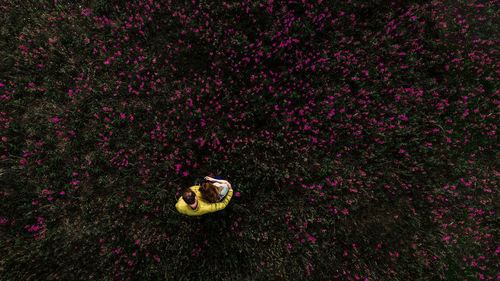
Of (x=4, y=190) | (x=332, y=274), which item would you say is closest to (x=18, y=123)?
(x=4, y=190)

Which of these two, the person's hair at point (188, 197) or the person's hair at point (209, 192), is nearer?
the person's hair at point (188, 197)

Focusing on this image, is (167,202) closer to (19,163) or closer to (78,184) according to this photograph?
(78,184)

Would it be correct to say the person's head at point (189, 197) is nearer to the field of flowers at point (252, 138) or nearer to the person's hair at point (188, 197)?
the person's hair at point (188, 197)

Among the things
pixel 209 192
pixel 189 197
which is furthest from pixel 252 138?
pixel 189 197

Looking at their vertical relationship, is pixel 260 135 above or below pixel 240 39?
below

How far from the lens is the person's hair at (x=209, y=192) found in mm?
3311

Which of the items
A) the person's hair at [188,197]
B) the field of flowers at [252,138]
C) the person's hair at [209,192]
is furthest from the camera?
the field of flowers at [252,138]

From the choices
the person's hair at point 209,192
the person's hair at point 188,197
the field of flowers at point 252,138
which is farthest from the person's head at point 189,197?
the field of flowers at point 252,138

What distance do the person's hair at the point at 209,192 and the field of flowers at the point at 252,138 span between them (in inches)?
48.5

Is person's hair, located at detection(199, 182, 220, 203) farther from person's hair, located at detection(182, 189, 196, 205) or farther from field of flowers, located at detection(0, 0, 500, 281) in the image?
field of flowers, located at detection(0, 0, 500, 281)

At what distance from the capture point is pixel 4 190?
4.48m

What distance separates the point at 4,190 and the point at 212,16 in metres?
7.03

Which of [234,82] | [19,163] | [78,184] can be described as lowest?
[78,184]

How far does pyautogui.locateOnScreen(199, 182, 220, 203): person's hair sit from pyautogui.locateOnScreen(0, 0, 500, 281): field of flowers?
4.04 feet
